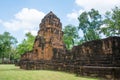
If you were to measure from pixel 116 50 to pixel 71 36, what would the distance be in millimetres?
33752

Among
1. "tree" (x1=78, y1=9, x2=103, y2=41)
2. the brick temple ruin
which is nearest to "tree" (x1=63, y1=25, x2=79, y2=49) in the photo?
"tree" (x1=78, y1=9, x2=103, y2=41)

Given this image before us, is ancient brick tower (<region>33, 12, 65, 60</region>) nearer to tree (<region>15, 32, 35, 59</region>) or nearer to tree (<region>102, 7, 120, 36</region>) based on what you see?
tree (<region>102, 7, 120, 36</region>)

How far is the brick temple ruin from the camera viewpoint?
1290 centimetres

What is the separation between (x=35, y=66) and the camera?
21.7 meters

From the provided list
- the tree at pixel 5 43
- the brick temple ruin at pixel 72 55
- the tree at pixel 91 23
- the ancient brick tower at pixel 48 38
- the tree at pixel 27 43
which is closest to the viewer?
the brick temple ruin at pixel 72 55

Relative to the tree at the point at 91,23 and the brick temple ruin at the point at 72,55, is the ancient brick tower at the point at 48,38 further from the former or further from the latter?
the tree at the point at 91,23

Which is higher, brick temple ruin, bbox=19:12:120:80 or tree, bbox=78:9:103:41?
tree, bbox=78:9:103:41

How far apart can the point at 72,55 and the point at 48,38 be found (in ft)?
17.7

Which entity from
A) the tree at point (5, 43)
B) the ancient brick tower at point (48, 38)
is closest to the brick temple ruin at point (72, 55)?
the ancient brick tower at point (48, 38)

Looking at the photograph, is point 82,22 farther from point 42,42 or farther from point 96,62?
point 96,62

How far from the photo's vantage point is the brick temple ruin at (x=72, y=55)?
1290 cm

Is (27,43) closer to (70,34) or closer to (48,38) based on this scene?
(70,34)

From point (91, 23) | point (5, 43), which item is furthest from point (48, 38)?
point (5, 43)

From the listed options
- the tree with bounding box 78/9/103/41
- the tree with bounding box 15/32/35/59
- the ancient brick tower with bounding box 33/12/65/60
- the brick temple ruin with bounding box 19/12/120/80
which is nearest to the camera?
the brick temple ruin with bounding box 19/12/120/80
